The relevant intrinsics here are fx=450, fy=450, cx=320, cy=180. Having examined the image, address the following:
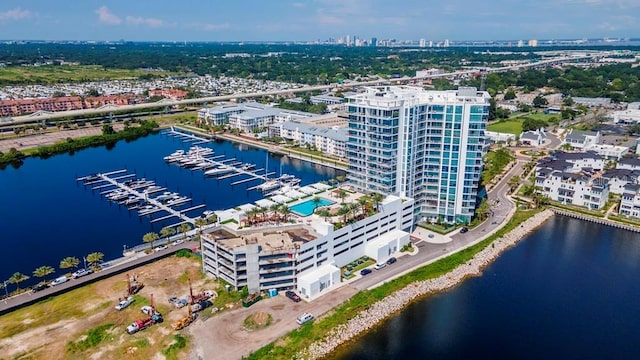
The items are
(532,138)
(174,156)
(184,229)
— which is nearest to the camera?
(184,229)

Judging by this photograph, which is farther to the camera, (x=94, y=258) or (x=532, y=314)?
(x=94, y=258)

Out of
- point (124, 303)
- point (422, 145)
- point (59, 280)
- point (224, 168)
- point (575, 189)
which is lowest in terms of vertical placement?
point (124, 303)

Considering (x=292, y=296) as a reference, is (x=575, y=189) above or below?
above

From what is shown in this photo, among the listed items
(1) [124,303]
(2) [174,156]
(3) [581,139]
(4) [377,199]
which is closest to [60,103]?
(2) [174,156]

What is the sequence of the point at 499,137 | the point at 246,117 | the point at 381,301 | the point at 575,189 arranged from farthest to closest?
the point at 246,117
the point at 499,137
the point at 575,189
the point at 381,301

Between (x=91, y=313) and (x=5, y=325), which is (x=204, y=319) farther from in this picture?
(x=5, y=325)

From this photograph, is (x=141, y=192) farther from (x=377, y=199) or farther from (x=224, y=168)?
(x=377, y=199)

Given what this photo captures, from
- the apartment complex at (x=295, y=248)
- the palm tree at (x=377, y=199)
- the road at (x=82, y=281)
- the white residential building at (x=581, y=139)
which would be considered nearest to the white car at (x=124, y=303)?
the road at (x=82, y=281)

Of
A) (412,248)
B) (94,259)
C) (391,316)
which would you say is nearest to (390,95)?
(412,248)
